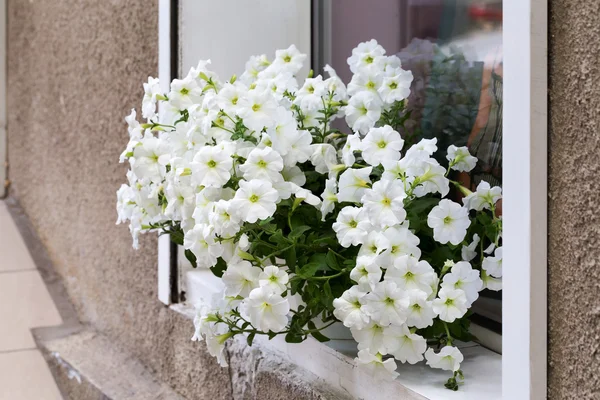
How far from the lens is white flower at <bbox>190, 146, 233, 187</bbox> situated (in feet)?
3.87

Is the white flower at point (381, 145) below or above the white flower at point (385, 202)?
above

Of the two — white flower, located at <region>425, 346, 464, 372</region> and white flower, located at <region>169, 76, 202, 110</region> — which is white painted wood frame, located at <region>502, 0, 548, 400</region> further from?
white flower, located at <region>169, 76, 202, 110</region>

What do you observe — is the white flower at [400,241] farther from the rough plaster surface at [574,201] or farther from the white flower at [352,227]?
the rough plaster surface at [574,201]

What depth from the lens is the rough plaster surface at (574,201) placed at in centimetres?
86

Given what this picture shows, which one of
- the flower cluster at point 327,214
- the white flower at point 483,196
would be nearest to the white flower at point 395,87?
the flower cluster at point 327,214

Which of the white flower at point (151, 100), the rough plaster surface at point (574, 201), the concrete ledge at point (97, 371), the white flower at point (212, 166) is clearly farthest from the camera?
the concrete ledge at point (97, 371)

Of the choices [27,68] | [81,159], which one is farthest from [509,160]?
[27,68]

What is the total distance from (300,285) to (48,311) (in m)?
1.70

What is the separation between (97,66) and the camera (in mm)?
2422

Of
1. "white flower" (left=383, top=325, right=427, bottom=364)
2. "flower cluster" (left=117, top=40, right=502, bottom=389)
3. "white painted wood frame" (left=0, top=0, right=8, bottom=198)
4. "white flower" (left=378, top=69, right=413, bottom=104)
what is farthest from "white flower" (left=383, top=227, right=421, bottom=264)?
"white painted wood frame" (left=0, top=0, right=8, bottom=198)

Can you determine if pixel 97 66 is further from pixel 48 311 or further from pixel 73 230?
pixel 48 311

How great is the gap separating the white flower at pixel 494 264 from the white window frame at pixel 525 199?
15cm

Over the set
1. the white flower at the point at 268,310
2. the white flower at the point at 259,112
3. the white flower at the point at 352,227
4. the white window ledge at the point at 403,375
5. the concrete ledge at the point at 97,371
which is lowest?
the concrete ledge at the point at 97,371

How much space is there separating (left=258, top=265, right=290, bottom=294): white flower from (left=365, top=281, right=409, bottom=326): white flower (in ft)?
0.45
